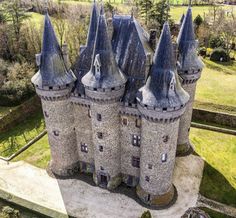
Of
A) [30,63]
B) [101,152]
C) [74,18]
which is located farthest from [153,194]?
[74,18]

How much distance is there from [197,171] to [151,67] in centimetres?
2095

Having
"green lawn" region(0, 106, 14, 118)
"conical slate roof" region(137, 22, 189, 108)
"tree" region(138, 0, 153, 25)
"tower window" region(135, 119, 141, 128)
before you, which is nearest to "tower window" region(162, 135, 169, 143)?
"tower window" region(135, 119, 141, 128)

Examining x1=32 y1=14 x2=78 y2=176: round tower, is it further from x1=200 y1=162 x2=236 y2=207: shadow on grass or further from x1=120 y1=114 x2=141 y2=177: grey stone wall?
x1=200 y1=162 x2=236 y2=207: shadow on grass

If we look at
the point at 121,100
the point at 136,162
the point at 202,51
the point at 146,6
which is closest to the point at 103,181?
the point at 136,162

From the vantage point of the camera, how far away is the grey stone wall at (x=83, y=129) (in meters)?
41.9

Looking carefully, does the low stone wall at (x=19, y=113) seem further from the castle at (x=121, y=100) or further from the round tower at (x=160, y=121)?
the round tower at (x=160, y=121)

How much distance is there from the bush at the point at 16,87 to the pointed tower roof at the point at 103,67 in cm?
3321

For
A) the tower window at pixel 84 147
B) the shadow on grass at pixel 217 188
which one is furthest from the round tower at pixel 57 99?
the shadow on grass at pixel 217 188

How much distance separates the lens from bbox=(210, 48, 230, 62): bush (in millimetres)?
87188

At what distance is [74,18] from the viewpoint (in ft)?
301

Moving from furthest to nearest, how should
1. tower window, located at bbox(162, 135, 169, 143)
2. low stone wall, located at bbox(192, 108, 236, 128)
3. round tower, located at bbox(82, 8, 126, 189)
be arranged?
low stone wall, located at bbox(192, 108, 236, 128) < tower window, located at bbox(162, 135, 169, 143) < round tower, located at bbox(82, 8, 126, 189)

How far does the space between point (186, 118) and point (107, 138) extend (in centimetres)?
1510

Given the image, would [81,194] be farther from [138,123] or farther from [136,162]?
[138,123]

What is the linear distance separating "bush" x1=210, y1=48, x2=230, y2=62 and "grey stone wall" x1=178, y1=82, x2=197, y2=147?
45664 mm
